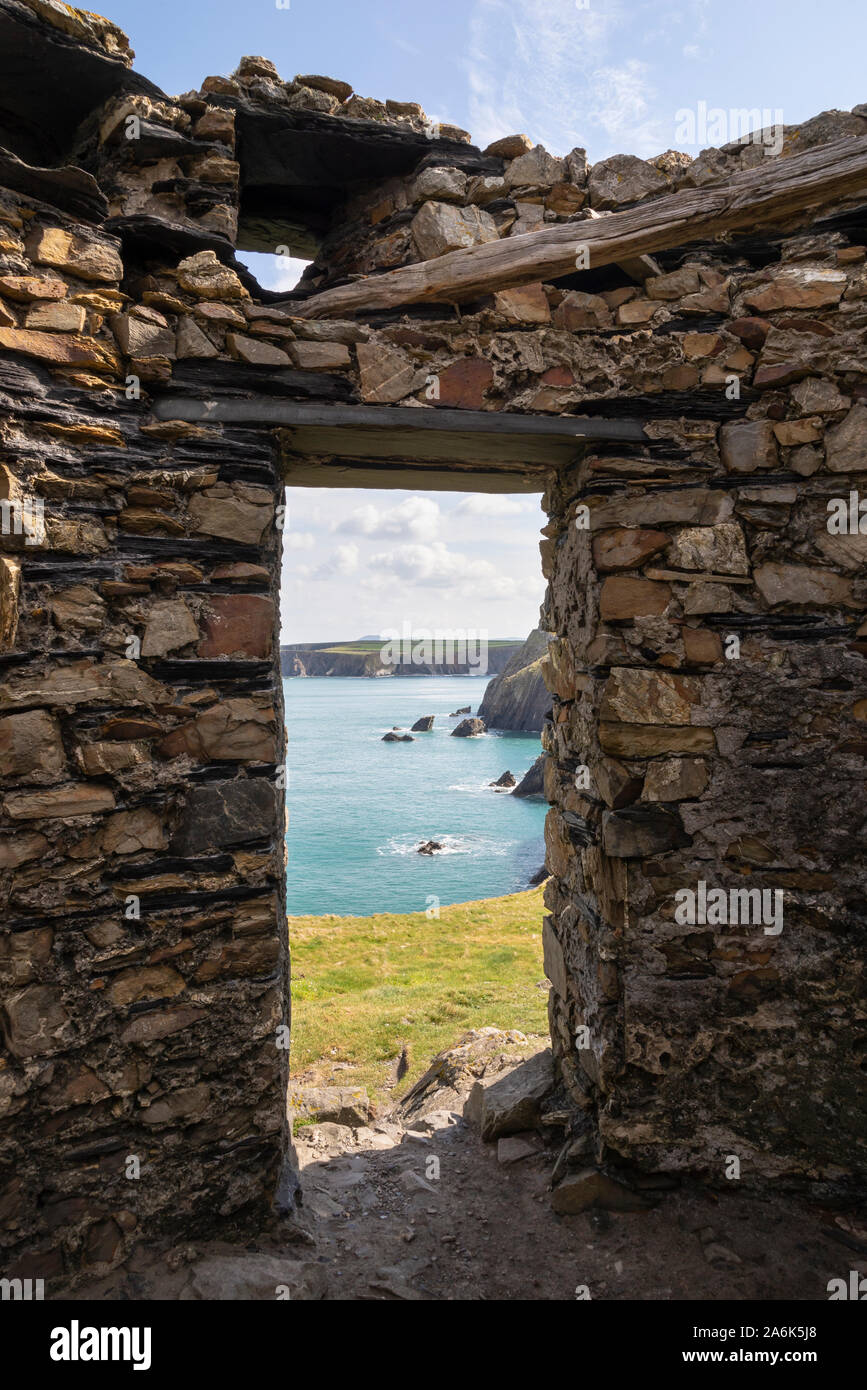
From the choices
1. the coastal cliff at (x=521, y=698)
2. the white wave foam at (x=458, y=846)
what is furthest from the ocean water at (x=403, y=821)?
the coastal cliff at (x=521, y=698)

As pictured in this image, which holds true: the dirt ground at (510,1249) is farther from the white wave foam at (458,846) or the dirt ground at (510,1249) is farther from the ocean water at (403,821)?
the white wave foam at (458,846)

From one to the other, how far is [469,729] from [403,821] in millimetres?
34406

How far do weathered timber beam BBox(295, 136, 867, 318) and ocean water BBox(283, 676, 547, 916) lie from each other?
155 inches

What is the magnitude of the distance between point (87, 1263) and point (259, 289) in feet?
13.6

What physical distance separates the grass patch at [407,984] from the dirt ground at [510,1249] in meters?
2.76

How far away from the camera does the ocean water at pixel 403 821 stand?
2920cm

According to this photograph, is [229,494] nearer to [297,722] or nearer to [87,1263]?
[87,1263]

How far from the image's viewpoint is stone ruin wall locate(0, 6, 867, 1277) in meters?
2.73

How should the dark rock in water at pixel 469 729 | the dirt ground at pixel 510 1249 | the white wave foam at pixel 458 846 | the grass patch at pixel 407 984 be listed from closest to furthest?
the dirt ground at pixel 510 1249 < the grass patch at pixel 407 984 < the white wave foam at pixel 458 846 < the dark rock in water at pixel 469 729

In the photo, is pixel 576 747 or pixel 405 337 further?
pixel 576 747

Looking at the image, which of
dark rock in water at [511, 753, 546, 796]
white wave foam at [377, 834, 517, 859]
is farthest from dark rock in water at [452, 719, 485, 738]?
white wave foam at [377, 834, 517, 859]

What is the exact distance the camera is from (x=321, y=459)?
3527 mm

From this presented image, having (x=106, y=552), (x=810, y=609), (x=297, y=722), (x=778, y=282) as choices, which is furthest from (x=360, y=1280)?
(x=297, y=722)

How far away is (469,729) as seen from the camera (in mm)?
75188
